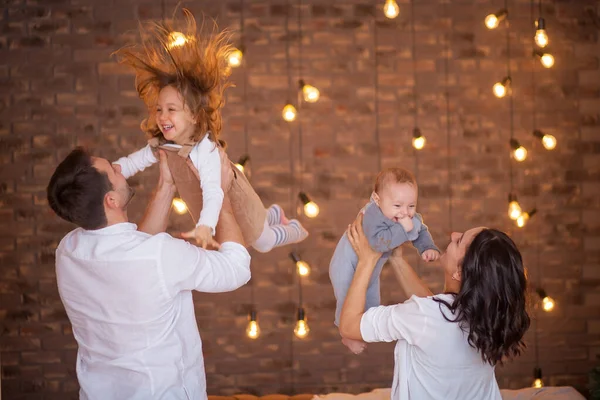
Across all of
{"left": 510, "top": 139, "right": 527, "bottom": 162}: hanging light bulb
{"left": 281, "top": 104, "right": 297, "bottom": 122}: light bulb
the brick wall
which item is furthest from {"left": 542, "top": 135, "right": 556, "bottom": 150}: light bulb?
{"left": 281, "top": 104, "right": 297, "bottom": 122}: light bulb

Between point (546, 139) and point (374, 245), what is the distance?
2288mm

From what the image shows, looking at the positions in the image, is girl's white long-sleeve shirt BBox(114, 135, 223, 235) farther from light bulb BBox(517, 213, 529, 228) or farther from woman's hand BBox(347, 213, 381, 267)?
light bulb BBox(517, 213, 529, 228)

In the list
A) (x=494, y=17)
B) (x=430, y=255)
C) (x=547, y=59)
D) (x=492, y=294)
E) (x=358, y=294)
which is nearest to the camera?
(x=492, y=294)

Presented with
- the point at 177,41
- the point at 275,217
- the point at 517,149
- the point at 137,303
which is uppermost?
the point at 177,41

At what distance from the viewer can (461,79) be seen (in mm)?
4773

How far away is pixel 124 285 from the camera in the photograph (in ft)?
7.69

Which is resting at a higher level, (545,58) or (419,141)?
(545,58)

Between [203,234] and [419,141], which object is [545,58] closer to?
[419,141]

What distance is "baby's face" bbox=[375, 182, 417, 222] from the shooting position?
2.73 meters

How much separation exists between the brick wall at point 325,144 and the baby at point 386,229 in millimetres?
1940

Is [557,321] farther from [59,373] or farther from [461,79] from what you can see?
[59,373]

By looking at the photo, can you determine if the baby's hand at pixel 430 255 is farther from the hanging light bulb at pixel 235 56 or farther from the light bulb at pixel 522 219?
the light bulb at pixel 522 219

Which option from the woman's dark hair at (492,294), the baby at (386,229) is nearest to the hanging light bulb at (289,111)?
the baby at (386,229)

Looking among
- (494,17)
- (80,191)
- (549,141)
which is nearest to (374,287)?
(80,191)
